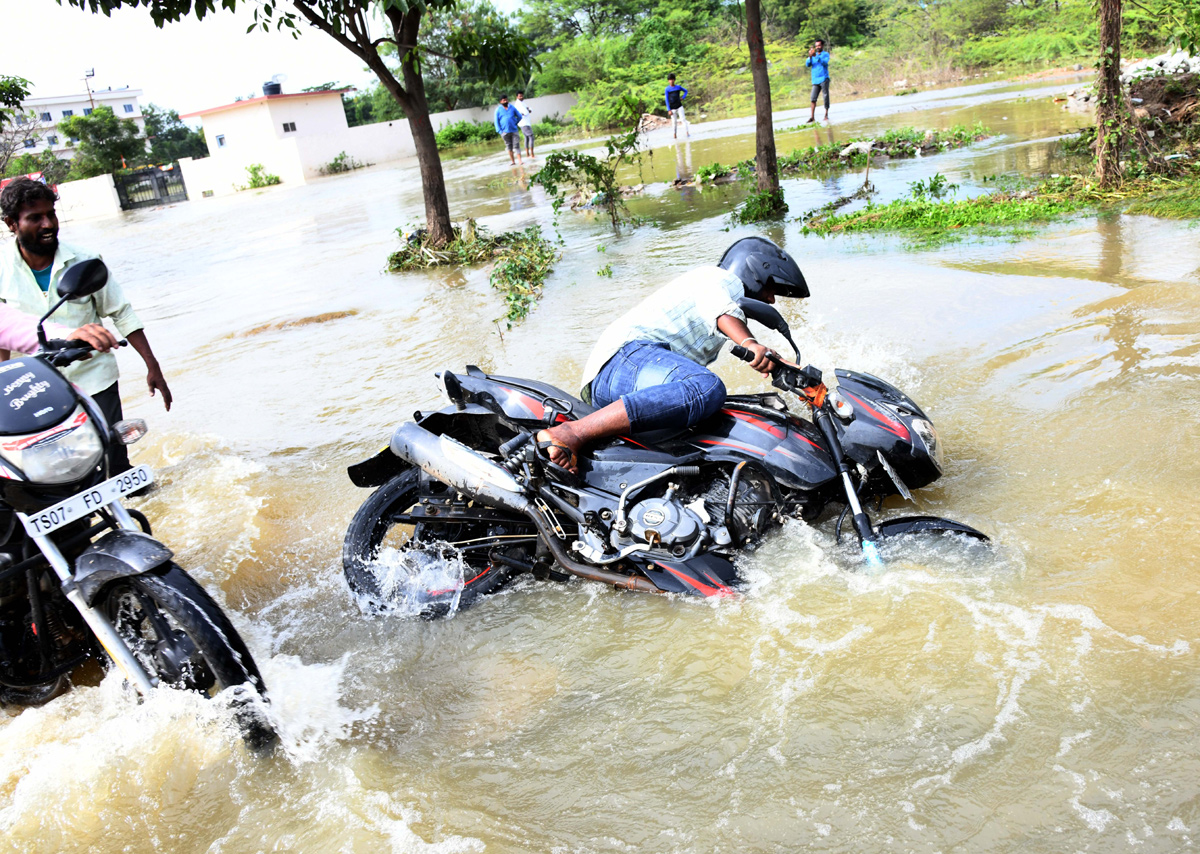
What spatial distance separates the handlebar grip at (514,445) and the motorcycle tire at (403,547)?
1.87 feet

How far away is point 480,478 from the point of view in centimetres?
345

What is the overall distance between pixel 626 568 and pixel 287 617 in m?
1.63

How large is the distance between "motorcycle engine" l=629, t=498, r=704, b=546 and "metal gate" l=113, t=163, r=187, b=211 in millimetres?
43624

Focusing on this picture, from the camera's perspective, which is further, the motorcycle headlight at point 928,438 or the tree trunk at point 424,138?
the tree trunk at point 424,138

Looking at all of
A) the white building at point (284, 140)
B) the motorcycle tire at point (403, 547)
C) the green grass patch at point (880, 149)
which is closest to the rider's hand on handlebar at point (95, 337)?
the motorcycle tire at point (403, 547)

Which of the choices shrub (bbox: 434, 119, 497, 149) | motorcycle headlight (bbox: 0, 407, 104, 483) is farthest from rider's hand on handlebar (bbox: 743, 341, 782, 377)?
Result: shrub (bbox: 434, 119, 497, 149)

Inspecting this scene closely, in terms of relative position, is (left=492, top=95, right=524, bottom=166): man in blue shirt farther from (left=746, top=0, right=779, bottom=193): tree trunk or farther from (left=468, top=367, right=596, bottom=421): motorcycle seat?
(left=468, top=367, right=596, bottom=421): motorcycle seat

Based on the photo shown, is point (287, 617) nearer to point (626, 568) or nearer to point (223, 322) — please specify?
point (626, 568)

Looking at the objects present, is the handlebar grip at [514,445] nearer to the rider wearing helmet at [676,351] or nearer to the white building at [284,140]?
the rider wearing helmet at [676,351]

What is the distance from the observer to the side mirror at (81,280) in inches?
118

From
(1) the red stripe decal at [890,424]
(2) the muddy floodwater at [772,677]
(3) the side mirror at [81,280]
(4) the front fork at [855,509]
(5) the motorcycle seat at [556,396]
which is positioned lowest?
(2) the muddy floodwater at [772,677]

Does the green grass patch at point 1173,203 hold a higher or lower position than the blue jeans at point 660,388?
lower

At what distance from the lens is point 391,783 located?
108 inches

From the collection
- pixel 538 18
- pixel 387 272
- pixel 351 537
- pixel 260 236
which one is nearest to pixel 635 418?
pixel 351 537
